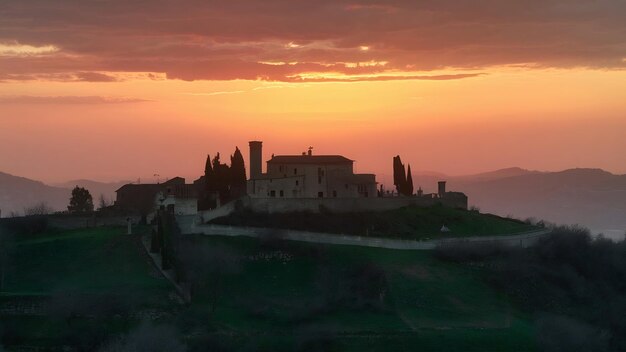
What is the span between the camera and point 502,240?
83.7 metres

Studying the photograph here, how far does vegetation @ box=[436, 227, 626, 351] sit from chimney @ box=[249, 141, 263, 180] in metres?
14.6

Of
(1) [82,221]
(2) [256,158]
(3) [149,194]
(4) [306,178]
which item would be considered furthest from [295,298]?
(3) [149,194]

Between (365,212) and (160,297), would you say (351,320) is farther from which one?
(365,212)

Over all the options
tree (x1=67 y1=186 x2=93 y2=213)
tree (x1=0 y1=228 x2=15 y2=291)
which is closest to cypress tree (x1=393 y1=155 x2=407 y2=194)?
tree (x1=67 y1=186 x2=93 y2=213)

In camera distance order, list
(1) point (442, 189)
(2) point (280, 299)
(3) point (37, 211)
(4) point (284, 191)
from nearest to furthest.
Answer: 1. (2) point (280, 299)
2. (4) point (284, 191)
3. (3) point (37, 211)
4. (1) point (442, 189)

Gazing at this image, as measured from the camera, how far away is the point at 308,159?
8844cm

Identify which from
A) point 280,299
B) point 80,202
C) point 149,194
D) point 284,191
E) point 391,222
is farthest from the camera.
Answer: point 80,202

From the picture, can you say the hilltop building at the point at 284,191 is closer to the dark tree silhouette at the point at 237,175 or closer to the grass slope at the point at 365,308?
the dark tree silhouette at the point at 237,175

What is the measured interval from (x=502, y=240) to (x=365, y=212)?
28.8ft

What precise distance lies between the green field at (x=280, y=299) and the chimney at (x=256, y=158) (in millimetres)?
11872

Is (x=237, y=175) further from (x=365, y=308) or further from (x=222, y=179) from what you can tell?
(x=365, y=308)

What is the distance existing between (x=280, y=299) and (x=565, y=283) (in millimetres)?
19648

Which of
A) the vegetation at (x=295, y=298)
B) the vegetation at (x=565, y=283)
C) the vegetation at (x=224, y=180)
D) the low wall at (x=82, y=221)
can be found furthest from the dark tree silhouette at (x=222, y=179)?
the vegetation at (x=565, y=283)

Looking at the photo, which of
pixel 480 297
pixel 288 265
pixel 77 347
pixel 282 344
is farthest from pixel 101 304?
pixel 480 297
